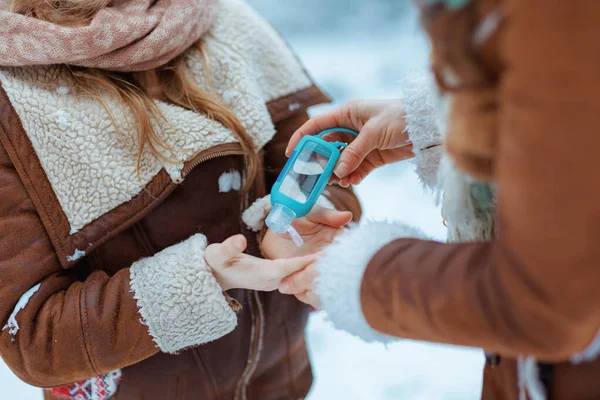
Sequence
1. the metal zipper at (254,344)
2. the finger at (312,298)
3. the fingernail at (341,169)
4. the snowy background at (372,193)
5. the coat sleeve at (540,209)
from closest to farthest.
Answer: the coat sleeve at (540,209), the finger at (312,298), the fingernail at (341,169), the metal zipper at (254,344), the snowy background at (372,193)

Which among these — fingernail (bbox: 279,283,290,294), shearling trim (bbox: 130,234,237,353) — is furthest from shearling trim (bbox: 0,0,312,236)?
fingernail (bbox: 279,283,290,294)

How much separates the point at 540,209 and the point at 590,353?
158mm

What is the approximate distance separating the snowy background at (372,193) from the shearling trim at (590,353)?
0.73 feet

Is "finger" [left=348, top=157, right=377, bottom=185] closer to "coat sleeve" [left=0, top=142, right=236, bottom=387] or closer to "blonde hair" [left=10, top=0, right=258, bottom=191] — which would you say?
"blonde hair" [left=10, top=0, right=258, bottom=191]

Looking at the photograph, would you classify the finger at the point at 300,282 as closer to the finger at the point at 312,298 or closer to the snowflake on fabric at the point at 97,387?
the finger at the point at 312,298

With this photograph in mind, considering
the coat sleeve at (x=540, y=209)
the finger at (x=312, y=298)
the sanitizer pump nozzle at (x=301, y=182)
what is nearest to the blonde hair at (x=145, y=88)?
the sanitizer pump nozzle at (x=301, y=182)

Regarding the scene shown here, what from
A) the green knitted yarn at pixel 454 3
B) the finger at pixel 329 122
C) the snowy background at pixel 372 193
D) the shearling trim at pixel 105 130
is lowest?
the snowy background at pixel 372 193

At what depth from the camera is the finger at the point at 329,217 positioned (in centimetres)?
76

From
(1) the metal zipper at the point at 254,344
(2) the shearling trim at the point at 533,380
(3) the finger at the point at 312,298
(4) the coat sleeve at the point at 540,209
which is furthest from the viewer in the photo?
(1) the metal zipper at the point at 254,344

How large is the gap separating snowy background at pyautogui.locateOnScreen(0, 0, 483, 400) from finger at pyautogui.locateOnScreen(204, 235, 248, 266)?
0.13m

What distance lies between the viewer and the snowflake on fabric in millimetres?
792

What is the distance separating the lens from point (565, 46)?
12.3 inches

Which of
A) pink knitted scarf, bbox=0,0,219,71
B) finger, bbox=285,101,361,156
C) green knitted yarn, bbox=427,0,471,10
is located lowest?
finger, bbox=285,101,361,156

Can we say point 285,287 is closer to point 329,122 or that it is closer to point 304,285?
point 304,285
